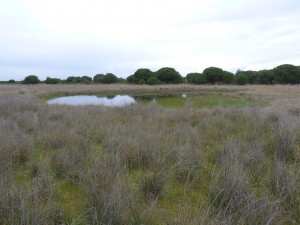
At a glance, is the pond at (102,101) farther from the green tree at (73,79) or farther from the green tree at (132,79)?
the green tree at (73,79)

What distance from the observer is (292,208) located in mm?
3357

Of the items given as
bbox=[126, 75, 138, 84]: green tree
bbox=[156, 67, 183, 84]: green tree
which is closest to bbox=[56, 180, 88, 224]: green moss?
bbox=[156, 67, 183, 84]: green tree

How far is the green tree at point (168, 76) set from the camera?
234ft

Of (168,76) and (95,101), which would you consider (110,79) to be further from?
(95,101)

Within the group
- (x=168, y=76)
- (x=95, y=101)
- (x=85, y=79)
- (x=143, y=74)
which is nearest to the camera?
(x=95, y=101)

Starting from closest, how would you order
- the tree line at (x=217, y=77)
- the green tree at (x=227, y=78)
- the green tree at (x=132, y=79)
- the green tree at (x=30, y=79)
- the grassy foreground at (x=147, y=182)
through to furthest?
the grassy foreground at (x=147, y=182), the tree line at (x=217, y=77), the green tree at (x=227, y=78), the green tree at (x=132, y=79), the green tree at (x=30, y=79)

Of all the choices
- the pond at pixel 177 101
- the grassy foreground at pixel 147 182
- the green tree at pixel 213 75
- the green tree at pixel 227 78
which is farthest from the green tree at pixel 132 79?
the grassy foreground at pixel 147 182

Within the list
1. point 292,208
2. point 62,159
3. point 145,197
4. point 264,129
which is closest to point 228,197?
point 292,208

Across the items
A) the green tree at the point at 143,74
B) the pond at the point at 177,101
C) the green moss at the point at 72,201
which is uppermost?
the green tree at the point at 143,74

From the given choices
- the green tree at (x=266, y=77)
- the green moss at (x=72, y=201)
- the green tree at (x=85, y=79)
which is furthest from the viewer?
the green tree at (x=85, y=79)

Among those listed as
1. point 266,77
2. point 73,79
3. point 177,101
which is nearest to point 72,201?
point 177,101

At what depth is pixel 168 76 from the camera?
234ft

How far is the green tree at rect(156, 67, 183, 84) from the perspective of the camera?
7144 centimetres

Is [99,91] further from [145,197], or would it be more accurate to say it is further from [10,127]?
A: [145,197]
